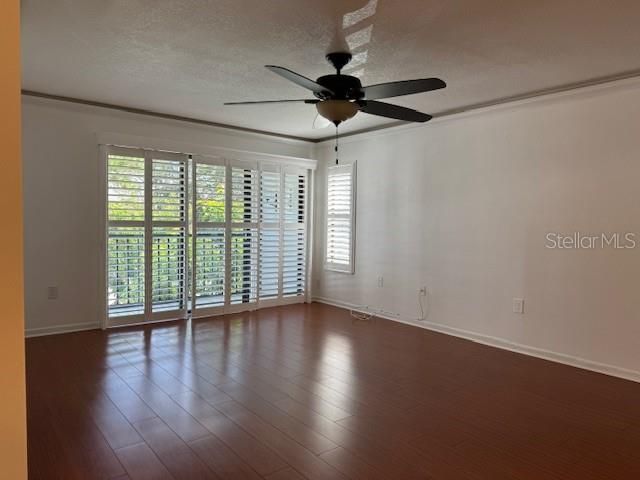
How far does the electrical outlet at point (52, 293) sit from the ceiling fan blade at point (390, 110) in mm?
3631

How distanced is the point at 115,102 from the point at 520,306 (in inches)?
180

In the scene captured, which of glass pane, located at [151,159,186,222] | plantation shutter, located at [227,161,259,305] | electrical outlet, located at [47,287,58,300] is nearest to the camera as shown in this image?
electrical outlet, located at [47,287,58,300]

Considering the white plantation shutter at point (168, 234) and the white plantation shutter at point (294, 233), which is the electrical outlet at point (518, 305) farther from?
the white plantation shutter at point (168, 234)

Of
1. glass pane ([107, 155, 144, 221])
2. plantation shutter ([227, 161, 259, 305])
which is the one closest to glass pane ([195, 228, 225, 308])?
plantation shutter ([227, 161, 259, 305])

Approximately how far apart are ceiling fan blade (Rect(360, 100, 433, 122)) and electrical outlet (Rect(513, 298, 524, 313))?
2063 millimetres

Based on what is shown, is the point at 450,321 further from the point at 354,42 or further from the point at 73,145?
the point at 73,145

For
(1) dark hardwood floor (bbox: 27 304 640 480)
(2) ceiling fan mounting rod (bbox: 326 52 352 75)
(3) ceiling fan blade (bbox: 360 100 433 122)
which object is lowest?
(1) dark hardwood floor (bbox: 27 304 640 480)

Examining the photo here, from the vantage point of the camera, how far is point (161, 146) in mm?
5078

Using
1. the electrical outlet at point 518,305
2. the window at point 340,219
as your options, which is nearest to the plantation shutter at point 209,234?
the window at point 340,219

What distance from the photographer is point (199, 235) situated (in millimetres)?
5402

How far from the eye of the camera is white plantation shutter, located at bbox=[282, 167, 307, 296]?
20.5ft

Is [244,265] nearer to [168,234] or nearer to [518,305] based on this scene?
[168,234]

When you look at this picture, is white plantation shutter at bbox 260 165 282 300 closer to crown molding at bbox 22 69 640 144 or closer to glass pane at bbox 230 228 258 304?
glass pane at bbox 230 228 258 304

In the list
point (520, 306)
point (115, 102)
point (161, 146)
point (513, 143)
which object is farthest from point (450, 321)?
point (115, 102)
